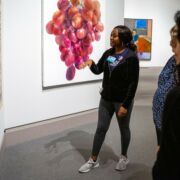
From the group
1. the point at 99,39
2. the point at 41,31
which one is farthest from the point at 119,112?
the point at 99,39

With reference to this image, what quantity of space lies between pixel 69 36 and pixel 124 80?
2435 millimetres

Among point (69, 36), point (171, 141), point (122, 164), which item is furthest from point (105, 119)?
point (69, 36)

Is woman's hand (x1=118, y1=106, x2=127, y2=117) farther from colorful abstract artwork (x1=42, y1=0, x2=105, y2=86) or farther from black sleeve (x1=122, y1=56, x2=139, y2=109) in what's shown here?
colorful abstract artwork (x1=42, y1=0, x2=105, y2=86)

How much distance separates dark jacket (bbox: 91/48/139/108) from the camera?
2824 millimetres

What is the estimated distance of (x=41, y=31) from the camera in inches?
182

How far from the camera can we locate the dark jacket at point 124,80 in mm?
2824

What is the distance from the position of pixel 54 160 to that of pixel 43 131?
1.08 metres

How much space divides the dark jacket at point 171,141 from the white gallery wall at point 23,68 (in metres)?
3.45

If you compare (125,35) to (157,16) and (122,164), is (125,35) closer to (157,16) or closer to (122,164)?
(122,164)

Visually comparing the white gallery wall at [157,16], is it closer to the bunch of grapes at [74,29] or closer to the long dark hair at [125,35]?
the bunch of grapes at [74,29]

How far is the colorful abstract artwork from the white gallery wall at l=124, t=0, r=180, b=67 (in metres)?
6.64

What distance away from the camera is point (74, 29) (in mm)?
5117

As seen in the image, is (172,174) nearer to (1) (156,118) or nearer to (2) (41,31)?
(1) (156,118)

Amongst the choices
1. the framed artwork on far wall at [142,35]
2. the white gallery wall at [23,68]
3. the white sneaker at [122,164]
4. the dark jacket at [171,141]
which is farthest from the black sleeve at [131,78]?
the framed artwork on far wall at [142,35]
